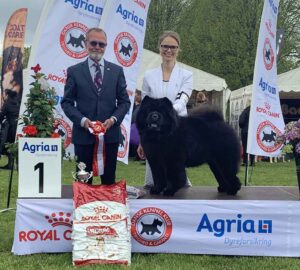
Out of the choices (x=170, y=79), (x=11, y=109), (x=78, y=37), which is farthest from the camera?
(x=11, y=109)

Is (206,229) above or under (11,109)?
under

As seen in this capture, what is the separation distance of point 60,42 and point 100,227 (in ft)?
9.17

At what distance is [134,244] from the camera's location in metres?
3.58

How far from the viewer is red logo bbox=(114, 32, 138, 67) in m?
5.92

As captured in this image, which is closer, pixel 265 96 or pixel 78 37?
pixel 78 37

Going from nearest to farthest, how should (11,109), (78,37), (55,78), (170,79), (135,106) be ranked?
(170,79) → (55,78) → (78,37) → (135,106) → (11,109)

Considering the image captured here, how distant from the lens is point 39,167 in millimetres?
3486

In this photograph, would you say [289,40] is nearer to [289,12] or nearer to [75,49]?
[289,12]

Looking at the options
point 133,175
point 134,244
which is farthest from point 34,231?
point 133,175

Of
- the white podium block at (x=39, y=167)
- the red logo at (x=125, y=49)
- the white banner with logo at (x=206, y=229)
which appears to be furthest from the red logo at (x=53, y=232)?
the red logo at (x=125, y=49)

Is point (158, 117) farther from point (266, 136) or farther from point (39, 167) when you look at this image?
point (266, 136)

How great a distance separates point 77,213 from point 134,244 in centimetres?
52

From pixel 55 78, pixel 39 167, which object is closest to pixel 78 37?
pixel 55 78

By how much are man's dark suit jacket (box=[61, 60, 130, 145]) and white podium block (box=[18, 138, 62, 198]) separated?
0.66 ft
